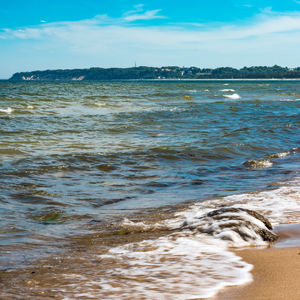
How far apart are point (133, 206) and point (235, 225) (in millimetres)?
1888

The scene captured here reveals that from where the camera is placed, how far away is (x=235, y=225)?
423 cm

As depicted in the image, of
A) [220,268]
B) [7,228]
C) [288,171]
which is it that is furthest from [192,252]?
[288,171]

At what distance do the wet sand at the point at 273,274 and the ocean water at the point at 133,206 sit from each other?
0.35 ft

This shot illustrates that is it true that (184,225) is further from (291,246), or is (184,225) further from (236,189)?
(236,189)

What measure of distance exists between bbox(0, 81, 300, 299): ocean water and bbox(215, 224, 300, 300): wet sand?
4.2 inches

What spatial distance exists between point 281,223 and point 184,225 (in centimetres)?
113

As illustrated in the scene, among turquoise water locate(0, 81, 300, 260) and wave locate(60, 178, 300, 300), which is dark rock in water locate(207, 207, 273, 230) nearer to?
wave locate(60, 178, 300, 300)

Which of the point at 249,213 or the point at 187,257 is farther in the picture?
the point at 249,213

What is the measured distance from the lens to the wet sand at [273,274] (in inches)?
106

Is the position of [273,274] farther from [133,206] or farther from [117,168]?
[117,168]

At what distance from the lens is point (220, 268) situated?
332 cm

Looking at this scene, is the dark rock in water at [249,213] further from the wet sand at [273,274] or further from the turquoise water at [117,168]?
the turquoise water at [117,168]

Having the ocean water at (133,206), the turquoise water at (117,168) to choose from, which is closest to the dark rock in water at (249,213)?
the ocean water at (133,206)

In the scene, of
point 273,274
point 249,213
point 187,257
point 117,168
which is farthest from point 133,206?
point 273,274
